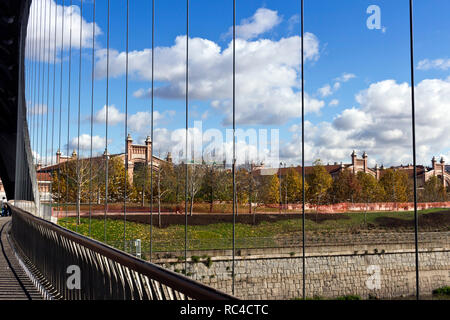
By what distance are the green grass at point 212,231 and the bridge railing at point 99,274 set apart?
13873 millimetres

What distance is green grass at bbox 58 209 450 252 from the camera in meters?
23.2

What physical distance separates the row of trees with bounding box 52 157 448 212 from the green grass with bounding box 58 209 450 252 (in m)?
2.14

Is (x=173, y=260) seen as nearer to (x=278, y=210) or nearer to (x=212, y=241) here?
(x=212, y=241)

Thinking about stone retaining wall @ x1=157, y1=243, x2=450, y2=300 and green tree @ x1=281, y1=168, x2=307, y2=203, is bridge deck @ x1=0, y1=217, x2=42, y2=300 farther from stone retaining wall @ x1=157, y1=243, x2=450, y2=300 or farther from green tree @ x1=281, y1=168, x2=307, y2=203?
green tree @ x1=281, y1=168, x2=307, y2=203

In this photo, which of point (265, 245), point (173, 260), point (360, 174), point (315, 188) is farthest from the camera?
point (360, 174)

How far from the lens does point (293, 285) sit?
78.7ft

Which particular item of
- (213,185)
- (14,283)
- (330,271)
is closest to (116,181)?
(213,185)

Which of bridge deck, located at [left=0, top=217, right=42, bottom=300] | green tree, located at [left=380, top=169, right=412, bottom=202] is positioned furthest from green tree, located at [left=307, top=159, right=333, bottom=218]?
bridge deck, located at [left=0, top=217, right=42, bottom=300]

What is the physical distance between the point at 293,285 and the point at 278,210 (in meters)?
15.5

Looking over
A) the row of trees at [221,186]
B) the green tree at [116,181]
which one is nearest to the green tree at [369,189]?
the row of trees at [221,186]

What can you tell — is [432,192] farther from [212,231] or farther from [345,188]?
[212,231]

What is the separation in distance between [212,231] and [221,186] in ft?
24.8

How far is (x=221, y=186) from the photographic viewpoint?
36.5 m
